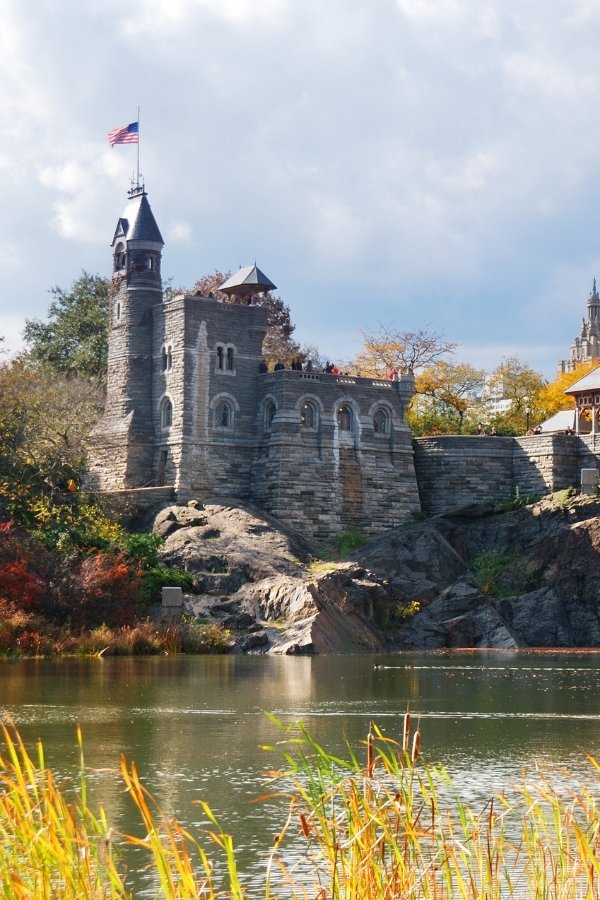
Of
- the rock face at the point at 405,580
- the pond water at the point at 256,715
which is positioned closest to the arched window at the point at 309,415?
the rock face at the point at 405,580

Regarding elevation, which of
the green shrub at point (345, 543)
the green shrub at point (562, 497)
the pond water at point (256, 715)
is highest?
the green shrub at point (562, 497)

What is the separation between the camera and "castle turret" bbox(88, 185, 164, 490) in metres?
60.8


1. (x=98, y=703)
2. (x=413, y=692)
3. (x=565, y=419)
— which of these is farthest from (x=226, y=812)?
(x=565, y=419)

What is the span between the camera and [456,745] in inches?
940

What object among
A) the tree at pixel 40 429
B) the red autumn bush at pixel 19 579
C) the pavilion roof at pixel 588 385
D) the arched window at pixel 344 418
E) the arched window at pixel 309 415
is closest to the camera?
the red autumn bush at pixel 19 579

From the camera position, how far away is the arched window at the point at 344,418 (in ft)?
204

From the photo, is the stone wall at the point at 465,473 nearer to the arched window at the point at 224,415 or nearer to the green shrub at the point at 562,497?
the green shrub at the point at 562,497

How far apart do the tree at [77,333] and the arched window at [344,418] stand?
1804 centimetres

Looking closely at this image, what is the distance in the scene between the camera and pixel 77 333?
8019 cm

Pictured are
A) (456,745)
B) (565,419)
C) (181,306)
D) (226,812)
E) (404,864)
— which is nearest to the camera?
(404,864)

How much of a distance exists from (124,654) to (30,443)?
15801 millimetres

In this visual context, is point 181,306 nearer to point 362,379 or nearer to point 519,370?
point 362,379

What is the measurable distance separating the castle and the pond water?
16.4 meters

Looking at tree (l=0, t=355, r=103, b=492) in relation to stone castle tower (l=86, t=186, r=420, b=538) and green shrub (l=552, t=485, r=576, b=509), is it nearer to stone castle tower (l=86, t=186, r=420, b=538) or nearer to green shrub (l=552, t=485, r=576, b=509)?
stone castle tower (l=86, t=186, r=420, b=538)
